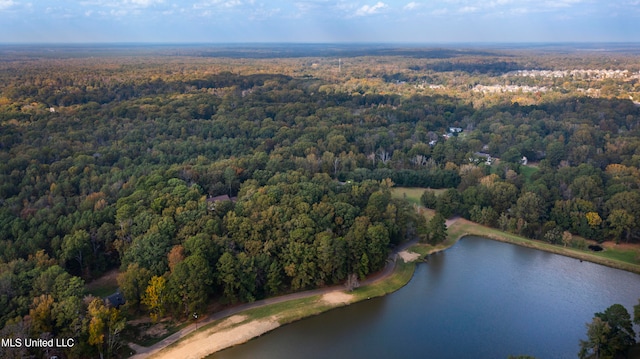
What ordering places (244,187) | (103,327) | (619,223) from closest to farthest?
(103,327) → (619,223) → (244,187)

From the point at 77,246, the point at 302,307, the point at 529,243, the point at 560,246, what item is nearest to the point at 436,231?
the point at 529,243

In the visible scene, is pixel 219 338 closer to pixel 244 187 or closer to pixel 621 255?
pixel 244 187

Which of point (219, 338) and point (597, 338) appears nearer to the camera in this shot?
point (597, 338)

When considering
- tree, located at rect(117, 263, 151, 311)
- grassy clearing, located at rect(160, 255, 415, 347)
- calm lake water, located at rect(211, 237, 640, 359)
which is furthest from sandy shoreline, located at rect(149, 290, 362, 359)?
tree, located at rect(117, 263, 151, 311)

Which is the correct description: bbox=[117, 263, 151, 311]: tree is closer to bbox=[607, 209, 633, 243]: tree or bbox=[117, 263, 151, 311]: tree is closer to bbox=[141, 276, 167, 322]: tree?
bbox=[141, 276, 167, 322]: tree

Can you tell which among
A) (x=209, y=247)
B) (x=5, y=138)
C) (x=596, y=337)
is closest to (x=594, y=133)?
(x=596, y=337)
